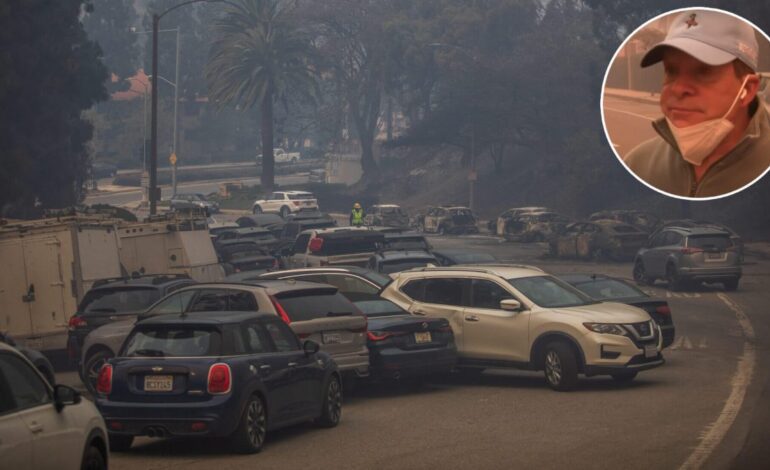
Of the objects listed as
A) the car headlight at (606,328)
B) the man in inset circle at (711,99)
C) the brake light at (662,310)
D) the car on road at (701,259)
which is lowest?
the car on road at (701,259)

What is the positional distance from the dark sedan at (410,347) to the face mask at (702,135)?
43.8 ft

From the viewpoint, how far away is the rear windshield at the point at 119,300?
2041 centimetres

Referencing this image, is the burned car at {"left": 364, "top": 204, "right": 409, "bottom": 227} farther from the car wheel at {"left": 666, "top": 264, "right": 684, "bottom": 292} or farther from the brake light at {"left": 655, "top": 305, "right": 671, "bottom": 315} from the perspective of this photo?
the brake light at {"left": 655, "top": 305, "right": 671, "bottom": 315}

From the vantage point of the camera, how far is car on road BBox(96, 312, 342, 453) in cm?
1167

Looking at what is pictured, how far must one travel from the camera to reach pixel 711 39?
325 cm

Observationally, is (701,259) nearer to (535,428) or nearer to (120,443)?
(535,428)

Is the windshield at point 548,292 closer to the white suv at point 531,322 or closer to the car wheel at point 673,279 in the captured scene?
the white suv at point 531,322

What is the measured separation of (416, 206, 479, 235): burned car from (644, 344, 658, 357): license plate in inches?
1982

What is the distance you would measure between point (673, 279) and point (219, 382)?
80.7 ft

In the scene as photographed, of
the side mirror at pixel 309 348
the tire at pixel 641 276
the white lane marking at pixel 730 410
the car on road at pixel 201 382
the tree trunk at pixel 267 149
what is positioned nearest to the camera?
the white lane marking at pixel 730 410

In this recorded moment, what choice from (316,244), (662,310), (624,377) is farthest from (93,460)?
(316,244)

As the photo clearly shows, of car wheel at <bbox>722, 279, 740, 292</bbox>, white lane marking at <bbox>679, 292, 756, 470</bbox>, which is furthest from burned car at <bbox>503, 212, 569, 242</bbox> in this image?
white lane marking at <bbox>679, 292, 756, 470</bbox>

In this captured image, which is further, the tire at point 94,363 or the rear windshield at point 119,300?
the rear windshield at point 119,300

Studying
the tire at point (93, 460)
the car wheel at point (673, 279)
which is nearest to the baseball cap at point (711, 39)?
the tire at point (93, 460)
